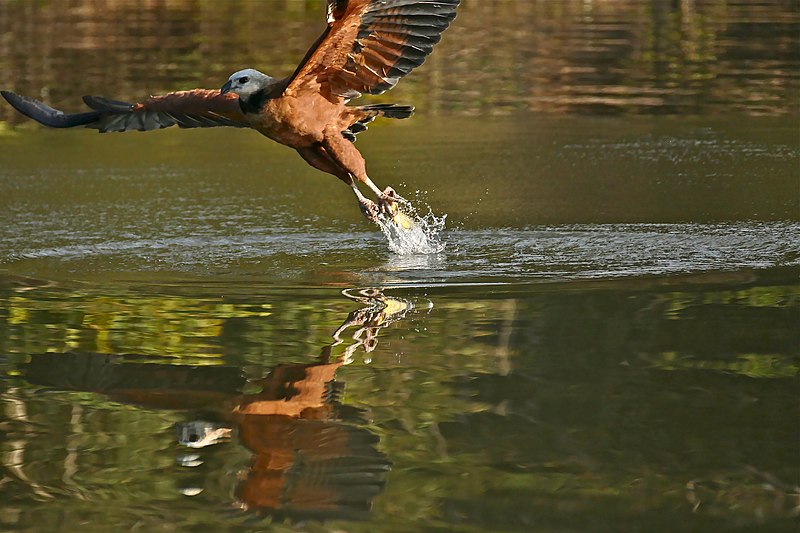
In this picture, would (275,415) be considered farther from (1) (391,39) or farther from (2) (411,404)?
(1) (391,39)

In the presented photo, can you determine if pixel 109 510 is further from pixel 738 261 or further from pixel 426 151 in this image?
pixel 426 151

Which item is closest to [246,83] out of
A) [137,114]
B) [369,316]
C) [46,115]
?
[137,114]

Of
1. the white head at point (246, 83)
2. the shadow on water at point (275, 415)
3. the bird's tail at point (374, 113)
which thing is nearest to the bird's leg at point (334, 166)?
the bird's tail at point (374, 113)

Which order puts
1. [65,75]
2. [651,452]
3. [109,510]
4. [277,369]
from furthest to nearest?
[65,75] < [277,369] < [651,452] < [109,510]

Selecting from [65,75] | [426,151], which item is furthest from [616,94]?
[65,75]

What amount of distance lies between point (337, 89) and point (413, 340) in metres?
2.33

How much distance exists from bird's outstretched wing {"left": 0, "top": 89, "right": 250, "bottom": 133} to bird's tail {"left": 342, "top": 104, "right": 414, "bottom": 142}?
639 millimetres

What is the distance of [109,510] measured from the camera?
429cm

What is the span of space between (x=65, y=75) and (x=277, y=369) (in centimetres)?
1268

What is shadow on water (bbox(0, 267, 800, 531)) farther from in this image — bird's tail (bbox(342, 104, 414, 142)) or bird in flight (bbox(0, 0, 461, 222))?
bird's tail (bbox(342, 104, 414, 142))

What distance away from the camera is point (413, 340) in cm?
623

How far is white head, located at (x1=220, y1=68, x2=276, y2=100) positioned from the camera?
26.0 ft

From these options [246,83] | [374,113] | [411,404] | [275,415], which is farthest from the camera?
[374,113]

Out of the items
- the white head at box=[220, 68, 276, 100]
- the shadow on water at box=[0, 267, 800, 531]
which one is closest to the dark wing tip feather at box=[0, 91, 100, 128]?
the white head at box=[220, 68, 276, 100]
